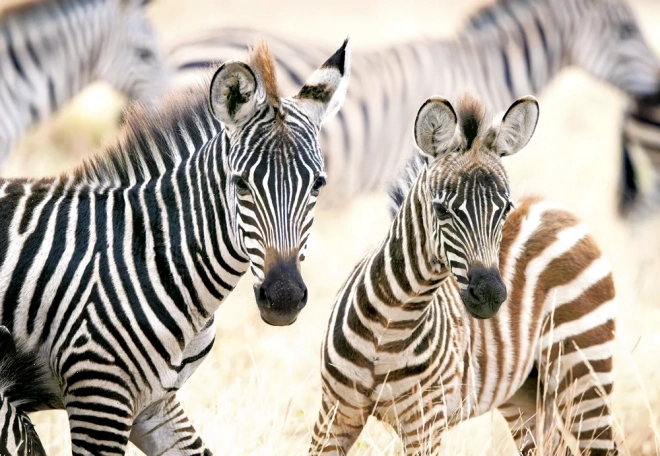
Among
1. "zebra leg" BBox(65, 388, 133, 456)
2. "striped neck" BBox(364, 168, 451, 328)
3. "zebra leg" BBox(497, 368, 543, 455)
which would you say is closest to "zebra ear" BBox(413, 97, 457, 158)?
"striped neck" BBox(364, 168, 451, 328)

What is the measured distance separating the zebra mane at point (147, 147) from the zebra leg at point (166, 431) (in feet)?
4.18

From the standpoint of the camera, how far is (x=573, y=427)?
604 centimetres

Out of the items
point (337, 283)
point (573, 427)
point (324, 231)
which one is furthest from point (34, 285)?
point (324, 231)

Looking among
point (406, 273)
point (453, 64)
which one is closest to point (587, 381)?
point (406, 273)

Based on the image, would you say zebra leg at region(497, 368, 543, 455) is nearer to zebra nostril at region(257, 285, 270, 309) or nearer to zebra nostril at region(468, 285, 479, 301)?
zebra nostril at region(468, 285, 479, 301)

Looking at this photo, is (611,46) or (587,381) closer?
(587,381)

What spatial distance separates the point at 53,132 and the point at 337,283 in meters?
8.30

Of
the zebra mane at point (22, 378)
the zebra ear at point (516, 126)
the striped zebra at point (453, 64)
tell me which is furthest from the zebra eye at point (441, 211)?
the striped zebra at point (453, 64)

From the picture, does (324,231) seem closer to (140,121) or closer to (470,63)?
(470,63)

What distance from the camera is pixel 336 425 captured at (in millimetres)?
5410

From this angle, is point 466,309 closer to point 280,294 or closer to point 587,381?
point 587,381

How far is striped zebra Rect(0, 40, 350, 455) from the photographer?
4621 millimetres

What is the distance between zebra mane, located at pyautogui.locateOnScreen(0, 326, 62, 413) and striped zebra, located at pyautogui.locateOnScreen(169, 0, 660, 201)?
663cm

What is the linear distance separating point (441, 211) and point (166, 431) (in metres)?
1.99
